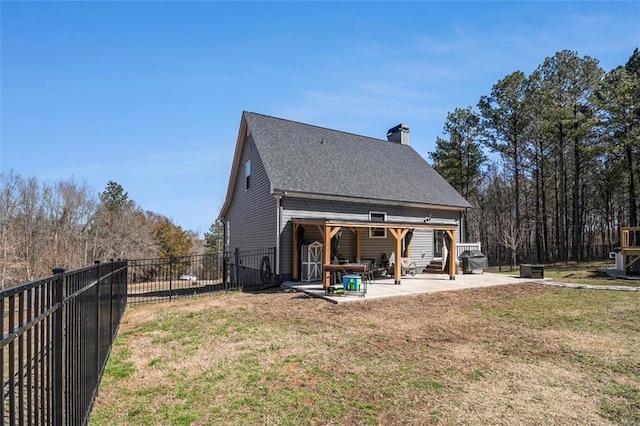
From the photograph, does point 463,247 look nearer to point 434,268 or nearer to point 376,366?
point 434,268

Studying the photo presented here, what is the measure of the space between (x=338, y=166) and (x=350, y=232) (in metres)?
3.20

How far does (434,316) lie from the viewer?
26.3 ft

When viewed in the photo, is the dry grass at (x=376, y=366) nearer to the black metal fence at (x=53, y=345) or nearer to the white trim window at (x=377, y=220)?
the black metal fence at (x=53, y=345)

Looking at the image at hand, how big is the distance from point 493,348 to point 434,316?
7.38 ft

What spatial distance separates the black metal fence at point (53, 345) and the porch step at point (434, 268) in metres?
14.4

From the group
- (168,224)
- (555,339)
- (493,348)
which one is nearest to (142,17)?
(493,348)

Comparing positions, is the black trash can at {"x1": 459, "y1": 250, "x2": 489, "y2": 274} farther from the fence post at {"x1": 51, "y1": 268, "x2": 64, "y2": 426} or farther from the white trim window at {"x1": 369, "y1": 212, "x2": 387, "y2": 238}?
the fence post at {"x1": 51, "y1": 268, "x2": 64, "y2": 426}

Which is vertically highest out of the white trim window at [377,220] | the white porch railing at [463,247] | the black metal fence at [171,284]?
the white trim window at [377,220]

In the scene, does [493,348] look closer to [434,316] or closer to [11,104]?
[434,316]

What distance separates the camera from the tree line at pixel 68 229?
19109mm

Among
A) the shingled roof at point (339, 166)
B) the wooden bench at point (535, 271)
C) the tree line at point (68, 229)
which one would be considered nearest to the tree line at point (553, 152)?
the wooden bench at point (535, 271)

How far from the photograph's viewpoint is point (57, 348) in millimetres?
2432

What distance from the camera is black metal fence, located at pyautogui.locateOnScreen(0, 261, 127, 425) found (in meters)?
1.69

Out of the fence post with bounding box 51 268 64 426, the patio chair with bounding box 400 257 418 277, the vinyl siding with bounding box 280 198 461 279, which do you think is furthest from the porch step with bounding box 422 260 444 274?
the fence post with bounding box 51 268 64 426
